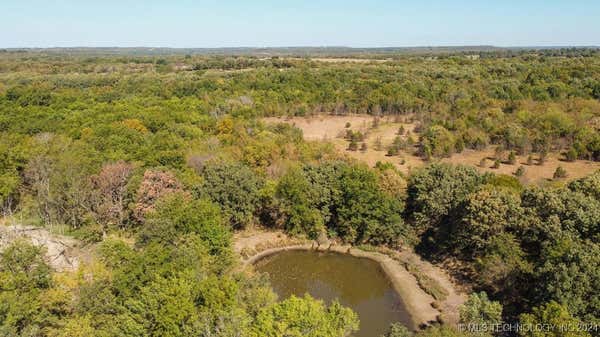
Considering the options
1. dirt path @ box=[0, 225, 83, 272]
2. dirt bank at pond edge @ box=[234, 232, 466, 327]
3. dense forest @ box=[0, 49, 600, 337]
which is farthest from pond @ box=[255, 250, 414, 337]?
dirt path @ box=[0, 225, 83, 272]

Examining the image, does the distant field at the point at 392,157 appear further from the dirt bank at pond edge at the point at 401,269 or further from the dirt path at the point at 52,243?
the dirt path at the point at 52,243

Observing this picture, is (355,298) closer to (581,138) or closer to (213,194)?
(213,194)

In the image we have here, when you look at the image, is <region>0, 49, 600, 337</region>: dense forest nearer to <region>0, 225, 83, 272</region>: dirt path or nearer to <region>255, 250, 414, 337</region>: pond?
<region>0, 225, 83, 272</region>: dirt path

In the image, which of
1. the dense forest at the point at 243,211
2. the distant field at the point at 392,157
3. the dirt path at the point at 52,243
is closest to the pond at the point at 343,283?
the dense forest at the point at 243,211

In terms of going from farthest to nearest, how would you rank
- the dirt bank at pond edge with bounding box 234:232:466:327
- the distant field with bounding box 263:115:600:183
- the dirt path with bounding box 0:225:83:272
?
the distant field with bounding box 263:115:600:183 < the dirt path with bounding box 0:225:83:272 < the dirt bank at pond edge with bounding box 234:232:466:327

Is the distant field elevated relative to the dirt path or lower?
elevated

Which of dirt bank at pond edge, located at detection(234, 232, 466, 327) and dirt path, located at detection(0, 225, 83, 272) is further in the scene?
dirt path, located at detection(0, 225, 83, 272)

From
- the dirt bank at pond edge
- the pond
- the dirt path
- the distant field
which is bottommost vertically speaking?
the pond

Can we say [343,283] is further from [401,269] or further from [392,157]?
[392,157]
